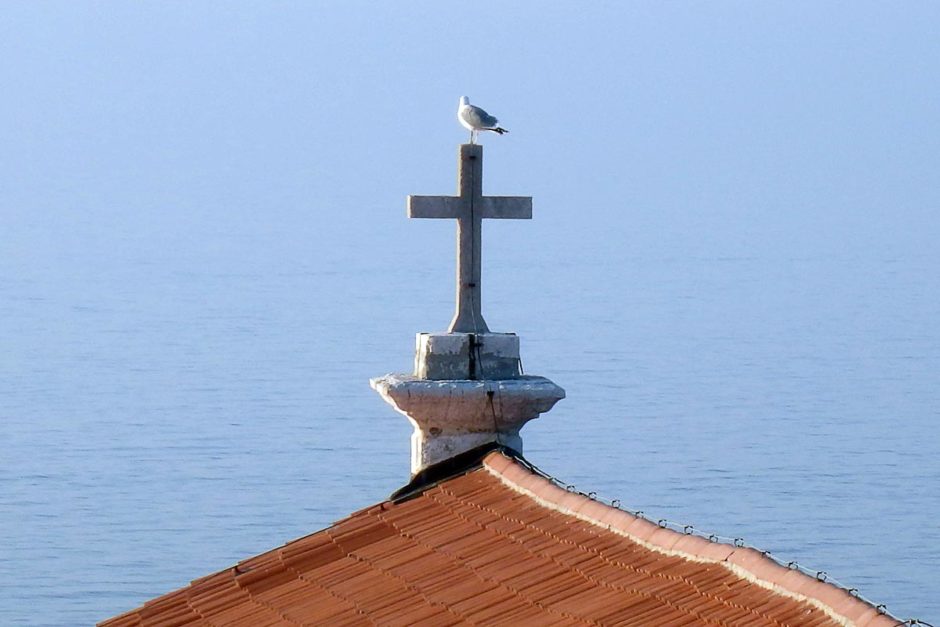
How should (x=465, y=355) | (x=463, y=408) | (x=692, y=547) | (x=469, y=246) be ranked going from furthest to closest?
(x=469, y=246) → (x=465, y=355) → (x=463, y=408) → (x=692, y=547)

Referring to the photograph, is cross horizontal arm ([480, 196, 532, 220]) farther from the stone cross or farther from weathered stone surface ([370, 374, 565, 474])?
weathered stone surface ([370, 374, 565, 474])

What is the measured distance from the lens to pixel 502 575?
24.3ft

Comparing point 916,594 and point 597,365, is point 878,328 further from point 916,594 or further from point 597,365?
point 916,594

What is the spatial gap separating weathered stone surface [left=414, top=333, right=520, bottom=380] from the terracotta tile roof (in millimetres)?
394

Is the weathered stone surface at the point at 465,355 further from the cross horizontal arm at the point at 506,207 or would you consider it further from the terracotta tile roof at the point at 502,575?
the cross horizontal arm at the point at 506,207

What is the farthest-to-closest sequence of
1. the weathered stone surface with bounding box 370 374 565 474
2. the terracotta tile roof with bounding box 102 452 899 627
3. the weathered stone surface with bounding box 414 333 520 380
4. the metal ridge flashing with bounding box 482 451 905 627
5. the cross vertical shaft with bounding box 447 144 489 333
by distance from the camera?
the cross vertical shaft with bounding box 447 144 489 333, the weathered stone surface with bounding box 414 333 520 380, the weathered stone surface with bounding box 370 374 565 474, the terracotta tile roof with bounding box 102 452 899 627, the metal ridge flashing with bounding box 482 451 905 627

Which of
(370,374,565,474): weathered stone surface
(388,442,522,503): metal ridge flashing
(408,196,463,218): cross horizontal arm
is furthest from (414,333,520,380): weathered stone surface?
(408,196,463,218): cross horizontal arm

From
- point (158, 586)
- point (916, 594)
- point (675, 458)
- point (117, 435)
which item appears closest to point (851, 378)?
point (675, 458)

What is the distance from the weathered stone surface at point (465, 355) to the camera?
8.89 meters

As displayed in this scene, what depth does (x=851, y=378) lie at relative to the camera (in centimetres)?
5159

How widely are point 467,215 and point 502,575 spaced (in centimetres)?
214

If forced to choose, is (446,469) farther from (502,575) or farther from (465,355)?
(502,575)

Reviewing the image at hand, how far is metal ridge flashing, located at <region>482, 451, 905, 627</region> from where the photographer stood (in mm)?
5879

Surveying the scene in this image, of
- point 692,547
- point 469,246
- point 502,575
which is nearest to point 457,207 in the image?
point 469,246
